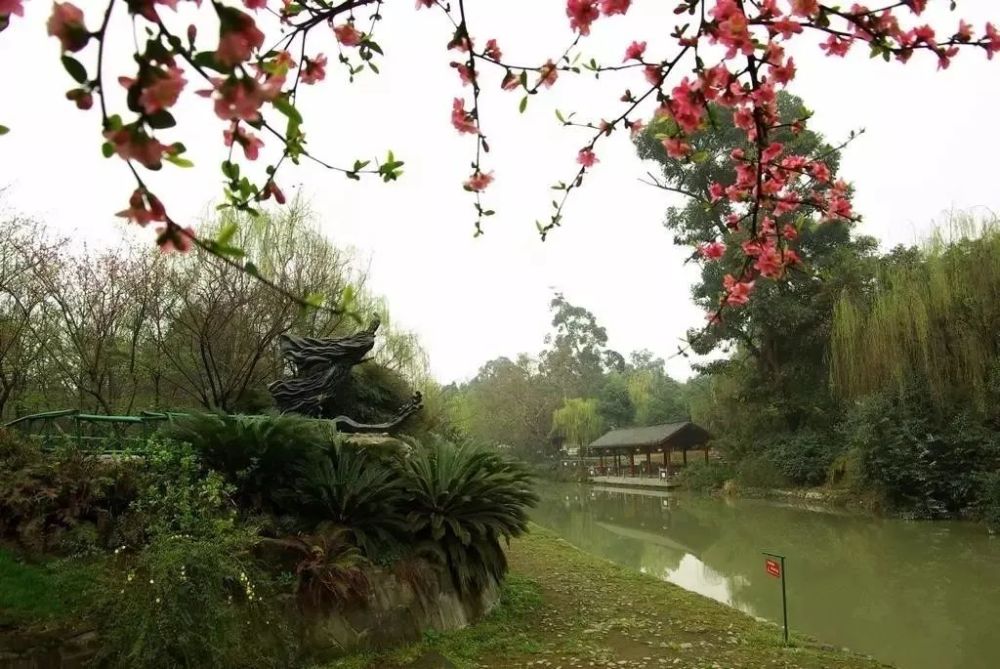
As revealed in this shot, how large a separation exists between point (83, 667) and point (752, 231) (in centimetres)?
362

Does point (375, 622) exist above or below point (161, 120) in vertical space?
below

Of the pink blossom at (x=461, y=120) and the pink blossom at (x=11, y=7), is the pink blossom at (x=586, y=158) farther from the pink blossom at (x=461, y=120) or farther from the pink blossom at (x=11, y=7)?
the pink blossom at (x=11, y=7)

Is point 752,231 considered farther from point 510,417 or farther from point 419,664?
point 510,417

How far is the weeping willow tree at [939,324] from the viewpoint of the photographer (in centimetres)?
1242

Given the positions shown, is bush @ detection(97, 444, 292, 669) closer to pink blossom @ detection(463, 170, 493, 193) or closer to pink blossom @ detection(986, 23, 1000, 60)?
pink blossom @ detection(463, 170, 493, 193)

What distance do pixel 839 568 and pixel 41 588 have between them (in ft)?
32.2

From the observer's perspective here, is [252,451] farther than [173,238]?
Yes

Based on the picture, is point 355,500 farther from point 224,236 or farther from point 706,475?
point 706,475

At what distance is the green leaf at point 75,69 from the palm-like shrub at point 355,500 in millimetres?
4306

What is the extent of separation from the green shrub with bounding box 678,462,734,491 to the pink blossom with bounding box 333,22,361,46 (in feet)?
69.4

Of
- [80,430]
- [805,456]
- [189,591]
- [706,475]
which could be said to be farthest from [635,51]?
[706,475]

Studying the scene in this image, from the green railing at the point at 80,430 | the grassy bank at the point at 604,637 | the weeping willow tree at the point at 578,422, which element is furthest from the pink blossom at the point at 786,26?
the weeping willow tree at the point at 578,422

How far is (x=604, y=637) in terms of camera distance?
5.07m

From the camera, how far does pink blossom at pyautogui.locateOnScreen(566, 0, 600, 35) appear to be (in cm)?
154
